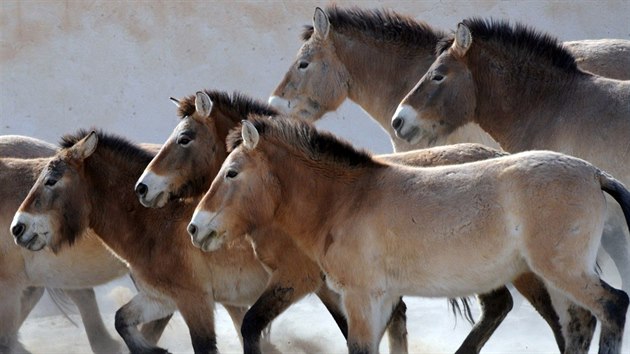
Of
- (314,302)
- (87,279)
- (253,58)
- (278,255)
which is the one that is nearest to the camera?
(278,255)

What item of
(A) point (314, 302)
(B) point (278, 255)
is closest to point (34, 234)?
(B) point (278, 255)

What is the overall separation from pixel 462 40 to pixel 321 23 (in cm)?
162

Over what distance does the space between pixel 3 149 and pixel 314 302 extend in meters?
3.29

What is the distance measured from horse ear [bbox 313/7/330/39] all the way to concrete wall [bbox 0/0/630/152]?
12.4ft

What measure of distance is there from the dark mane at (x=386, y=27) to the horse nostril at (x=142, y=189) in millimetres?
2839

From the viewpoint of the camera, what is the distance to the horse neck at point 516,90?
383 inches

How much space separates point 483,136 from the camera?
1084 centimetres

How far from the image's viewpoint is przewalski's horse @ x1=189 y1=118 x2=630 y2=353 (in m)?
7.37

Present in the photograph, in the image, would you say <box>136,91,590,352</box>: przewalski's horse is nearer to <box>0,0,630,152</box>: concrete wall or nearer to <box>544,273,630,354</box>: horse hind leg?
<box>544,273,630,354</box>: horse hind leg

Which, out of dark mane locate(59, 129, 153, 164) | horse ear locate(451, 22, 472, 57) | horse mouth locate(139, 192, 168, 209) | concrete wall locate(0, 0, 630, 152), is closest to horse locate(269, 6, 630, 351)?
horse ear locate(451, 22, 472, 57)

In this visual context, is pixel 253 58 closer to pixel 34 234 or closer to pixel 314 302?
pixel 314 302

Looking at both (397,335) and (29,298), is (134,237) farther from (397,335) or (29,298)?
(29,298)

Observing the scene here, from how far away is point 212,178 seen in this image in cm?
909

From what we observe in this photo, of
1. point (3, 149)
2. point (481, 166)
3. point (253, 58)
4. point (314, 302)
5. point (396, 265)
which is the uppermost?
point (481, 166)
